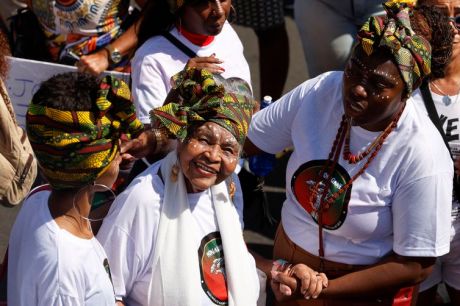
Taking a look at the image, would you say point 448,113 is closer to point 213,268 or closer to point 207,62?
point 207,62

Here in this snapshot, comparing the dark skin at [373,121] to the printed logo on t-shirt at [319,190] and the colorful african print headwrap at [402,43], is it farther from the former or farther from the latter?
the printed logo on t-shirt at [319,190]

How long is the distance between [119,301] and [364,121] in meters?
1.01

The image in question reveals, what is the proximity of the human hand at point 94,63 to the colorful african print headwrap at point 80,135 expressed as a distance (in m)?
1.66

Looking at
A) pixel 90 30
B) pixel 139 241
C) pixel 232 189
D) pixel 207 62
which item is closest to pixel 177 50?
pixel 207 62

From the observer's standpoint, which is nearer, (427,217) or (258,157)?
(427,217)

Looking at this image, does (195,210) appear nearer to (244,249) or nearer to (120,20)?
(244,249)

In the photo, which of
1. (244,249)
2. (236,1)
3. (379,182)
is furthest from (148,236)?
(236,1)

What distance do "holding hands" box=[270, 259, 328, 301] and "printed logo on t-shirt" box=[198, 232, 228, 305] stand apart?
0.90ft

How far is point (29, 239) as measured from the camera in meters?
2.35

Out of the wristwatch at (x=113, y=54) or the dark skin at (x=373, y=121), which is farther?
the wristwatch at (x=113, y=54)

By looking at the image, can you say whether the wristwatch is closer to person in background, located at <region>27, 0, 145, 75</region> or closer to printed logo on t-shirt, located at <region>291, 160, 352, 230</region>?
person in background, located at <region>27, 0, 145, 75</region>

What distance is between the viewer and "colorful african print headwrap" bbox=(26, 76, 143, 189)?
2.29 metres

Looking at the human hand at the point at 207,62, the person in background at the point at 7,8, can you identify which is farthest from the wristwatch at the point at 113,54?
the person in background at the point at 7,8

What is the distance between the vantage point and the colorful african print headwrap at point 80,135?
7.51ft
